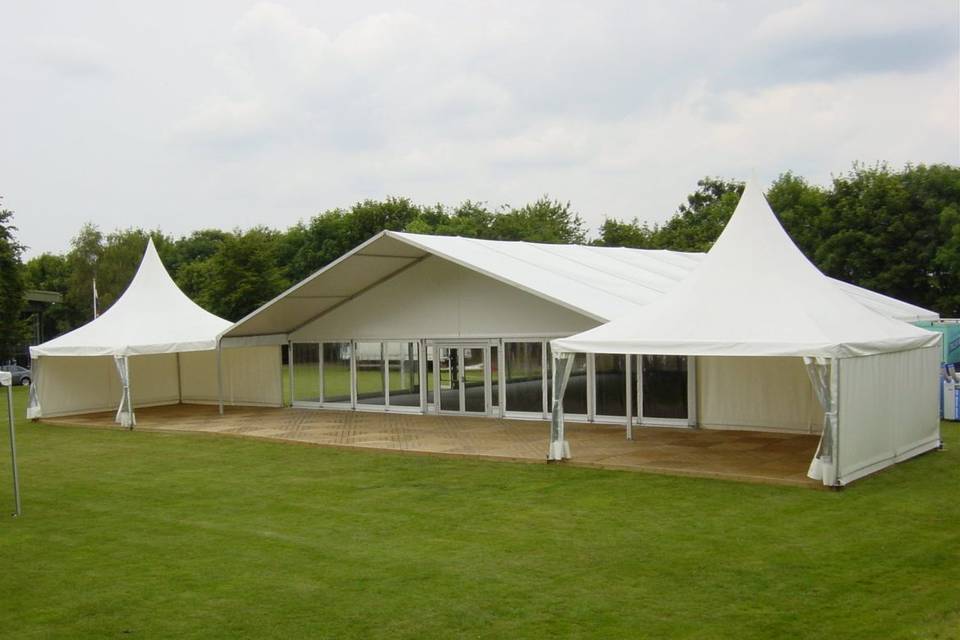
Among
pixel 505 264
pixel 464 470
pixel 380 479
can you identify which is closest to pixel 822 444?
pixel 464 470

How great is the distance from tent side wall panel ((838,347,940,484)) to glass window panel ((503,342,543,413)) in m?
6.71

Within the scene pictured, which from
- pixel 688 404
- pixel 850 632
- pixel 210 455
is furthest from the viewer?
pixel 688 404

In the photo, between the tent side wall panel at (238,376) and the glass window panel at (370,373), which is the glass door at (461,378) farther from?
the tent side wall panel at (238,376)

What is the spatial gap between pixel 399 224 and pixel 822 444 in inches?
1692

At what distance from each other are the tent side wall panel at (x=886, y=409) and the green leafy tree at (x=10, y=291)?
31389 millimetres

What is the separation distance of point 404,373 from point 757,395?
7.52 m

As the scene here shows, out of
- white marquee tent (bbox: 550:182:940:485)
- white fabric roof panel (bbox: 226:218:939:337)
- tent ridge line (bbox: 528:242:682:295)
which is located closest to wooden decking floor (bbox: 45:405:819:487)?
white marquee tent (bbox: 550:182:940:485)

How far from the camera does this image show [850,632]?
566 centimetres

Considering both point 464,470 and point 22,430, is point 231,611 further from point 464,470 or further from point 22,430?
point 22,430

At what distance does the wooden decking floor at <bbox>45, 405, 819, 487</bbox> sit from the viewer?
38.7ft

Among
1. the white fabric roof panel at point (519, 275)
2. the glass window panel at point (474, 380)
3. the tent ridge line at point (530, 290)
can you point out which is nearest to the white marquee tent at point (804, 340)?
the tent ridge line at point (530, 290)

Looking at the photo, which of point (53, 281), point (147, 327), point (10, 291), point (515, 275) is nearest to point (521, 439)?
point (515, 275)

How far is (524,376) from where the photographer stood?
17.4m

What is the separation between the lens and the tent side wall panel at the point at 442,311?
55.9 ft
